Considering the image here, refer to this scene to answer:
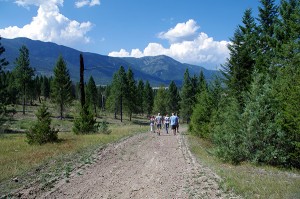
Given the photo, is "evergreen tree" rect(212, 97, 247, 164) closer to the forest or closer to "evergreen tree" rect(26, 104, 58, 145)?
Result: the forest

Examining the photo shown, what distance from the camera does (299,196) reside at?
26.8 ft

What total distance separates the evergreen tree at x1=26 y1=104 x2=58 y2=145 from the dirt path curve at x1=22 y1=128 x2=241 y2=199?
6223 millimetres

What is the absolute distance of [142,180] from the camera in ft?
33.9

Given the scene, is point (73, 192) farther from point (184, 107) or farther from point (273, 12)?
point (184, 107)

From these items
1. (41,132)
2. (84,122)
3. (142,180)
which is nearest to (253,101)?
(142,180)

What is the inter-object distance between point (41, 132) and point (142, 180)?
11101 mm

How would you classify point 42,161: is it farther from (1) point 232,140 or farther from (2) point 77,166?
(1) point 232,140

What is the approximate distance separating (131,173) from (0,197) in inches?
175

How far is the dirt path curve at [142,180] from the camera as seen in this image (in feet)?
28.9

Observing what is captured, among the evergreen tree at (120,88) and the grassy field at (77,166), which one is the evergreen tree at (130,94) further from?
the grassy field at (77,166)

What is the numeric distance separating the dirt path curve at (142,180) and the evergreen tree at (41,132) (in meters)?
6.22

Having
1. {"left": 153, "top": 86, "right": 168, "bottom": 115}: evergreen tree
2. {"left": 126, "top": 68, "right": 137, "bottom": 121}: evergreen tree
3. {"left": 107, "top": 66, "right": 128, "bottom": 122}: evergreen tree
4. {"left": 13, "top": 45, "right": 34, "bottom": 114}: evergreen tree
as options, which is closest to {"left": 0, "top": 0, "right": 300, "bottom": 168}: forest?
{"left": 13, "top": 45, "right": 34, "bottom": 114}: evergreen tree

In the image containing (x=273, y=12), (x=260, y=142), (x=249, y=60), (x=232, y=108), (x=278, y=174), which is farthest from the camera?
(x=273, y=12)

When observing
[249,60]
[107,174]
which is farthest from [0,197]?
[249,60]
